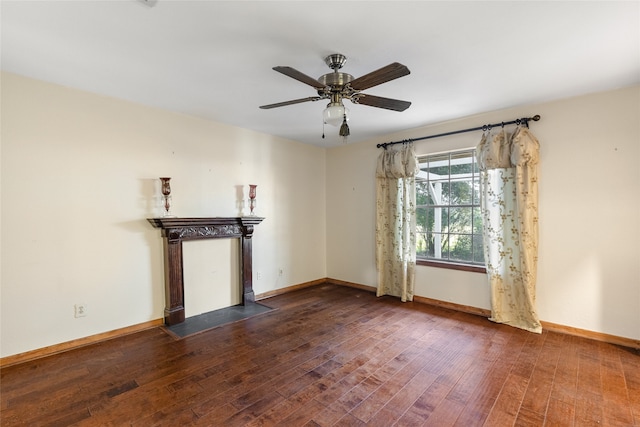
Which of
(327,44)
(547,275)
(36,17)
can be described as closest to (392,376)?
(547,275)

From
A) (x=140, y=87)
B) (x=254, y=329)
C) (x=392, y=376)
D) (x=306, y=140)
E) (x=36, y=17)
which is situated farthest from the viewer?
(x=306, y=140)

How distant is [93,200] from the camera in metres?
2.90

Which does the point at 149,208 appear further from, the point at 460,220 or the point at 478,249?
the point at 478,249

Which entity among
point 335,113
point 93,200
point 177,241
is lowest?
point 177,241

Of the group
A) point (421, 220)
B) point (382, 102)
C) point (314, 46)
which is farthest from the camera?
point (421, 220)

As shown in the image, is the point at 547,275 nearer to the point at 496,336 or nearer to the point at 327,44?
the point at 496,336

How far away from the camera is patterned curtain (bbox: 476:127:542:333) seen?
3154mm

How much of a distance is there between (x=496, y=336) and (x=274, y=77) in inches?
131

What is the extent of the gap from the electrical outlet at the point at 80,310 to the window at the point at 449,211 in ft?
13.0

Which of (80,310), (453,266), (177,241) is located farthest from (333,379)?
(80,310)

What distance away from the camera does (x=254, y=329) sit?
322 cm

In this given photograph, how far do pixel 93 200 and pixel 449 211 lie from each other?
4.19 meters

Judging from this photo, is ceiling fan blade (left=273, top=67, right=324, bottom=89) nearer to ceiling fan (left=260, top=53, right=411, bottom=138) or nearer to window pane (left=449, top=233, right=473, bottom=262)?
ceiling fan (left=260, top=53, right=411, bottom=138)

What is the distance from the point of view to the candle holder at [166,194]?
327cm
